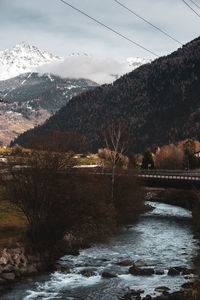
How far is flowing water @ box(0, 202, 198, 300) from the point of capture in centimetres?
3008

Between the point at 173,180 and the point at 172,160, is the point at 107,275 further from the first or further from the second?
the point at 172,160

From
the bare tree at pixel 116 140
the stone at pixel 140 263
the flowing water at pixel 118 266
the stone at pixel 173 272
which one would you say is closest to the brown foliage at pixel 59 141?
the bare tree at pixel 116 140

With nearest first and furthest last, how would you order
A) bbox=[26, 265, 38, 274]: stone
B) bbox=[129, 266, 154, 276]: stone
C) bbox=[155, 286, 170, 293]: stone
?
bbox=[155, 286, 170, 293]: stone, bbox=[26, 265, 38, 274]: stone, bbox=[129, 266, 154, 276]: stone

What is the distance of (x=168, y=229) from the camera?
200 feet

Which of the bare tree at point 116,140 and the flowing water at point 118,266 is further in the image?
the bare tree at point 116,140

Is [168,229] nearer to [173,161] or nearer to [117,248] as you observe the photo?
[117,248]

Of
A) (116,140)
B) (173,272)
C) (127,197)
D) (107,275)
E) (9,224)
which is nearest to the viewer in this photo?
(107,275)

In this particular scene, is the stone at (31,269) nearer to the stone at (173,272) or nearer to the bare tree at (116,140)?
the stone at (173,272)

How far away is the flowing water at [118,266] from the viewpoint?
98.7 ft

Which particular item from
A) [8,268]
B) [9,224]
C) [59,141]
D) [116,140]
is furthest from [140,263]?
[116,140]

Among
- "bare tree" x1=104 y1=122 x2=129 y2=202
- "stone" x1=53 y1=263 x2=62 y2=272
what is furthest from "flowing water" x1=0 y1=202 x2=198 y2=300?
"bare tree" x1=104 y1=122 x2=129 y2=202

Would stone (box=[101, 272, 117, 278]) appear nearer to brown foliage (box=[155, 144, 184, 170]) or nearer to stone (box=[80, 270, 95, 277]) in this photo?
stone (box=[80, 270, 95, 277])

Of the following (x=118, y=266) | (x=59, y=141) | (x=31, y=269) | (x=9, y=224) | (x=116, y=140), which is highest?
(x=116, y=140)

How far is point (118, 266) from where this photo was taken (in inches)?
1474
